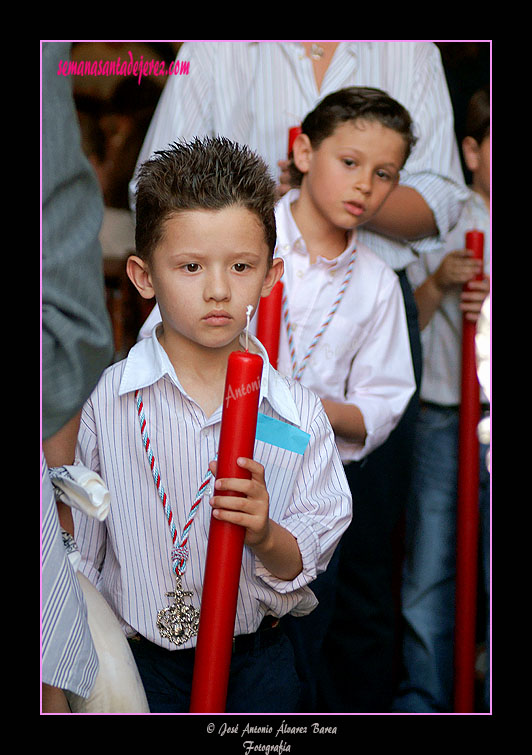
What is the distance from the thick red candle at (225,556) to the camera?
101 cm

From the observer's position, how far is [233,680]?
4.06ft

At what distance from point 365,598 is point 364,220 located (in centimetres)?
63

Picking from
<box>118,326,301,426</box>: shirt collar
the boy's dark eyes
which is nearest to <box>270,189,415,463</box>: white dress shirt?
<box>118,326,301,426</box>: shirt collar

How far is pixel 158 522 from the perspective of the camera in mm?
1210

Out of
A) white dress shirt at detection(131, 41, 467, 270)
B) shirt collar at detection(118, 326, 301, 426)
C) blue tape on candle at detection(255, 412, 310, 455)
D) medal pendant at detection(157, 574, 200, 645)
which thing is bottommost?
medal pendant at detection(157, 574, 200, 645)

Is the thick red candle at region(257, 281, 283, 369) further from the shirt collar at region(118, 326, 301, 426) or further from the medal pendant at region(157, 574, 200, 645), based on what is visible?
the medal pendant at region(157, 574, 200, 645)

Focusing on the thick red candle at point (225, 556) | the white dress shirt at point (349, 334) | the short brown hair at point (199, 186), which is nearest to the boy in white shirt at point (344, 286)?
the white dress shirt at point (349, 334)

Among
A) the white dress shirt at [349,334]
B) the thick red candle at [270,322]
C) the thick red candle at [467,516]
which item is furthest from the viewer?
the thick red candle at [467,516]

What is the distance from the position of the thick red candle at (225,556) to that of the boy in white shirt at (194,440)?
91 millimetres

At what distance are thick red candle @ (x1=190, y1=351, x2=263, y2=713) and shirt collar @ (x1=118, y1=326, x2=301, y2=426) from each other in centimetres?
17

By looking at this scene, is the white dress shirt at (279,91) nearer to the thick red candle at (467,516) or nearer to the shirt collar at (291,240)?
the shirt collar at (291,240)

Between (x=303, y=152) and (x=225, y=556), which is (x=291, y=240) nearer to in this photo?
(x=303, y=152)

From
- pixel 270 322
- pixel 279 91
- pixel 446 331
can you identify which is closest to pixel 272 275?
pixel 270 322

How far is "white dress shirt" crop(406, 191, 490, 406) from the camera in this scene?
5.54ft
